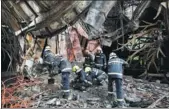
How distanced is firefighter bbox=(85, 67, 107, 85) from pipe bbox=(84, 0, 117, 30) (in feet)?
7.86

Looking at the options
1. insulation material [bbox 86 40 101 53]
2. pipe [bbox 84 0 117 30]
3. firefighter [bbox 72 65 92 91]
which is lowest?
firefighter [bbox 72 65 92 91]

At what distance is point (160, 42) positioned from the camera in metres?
6.55

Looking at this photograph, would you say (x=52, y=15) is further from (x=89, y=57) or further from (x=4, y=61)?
(x=4, y=61)

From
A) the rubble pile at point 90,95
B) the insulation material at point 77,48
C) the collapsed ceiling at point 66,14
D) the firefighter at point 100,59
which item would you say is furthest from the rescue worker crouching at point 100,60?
the collapsed ceiling at point 66,14

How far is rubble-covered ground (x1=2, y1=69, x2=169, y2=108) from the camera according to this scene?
6301 mm

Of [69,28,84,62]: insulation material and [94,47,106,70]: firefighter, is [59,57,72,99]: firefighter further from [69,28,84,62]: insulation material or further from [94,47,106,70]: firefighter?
[94,47,106,70]: firefighter

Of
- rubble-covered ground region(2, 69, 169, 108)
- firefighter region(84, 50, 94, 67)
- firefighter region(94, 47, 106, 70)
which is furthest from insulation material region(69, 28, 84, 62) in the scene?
rubble-covered ground region(2, 69, 169, 108)

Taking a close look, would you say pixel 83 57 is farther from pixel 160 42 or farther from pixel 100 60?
pixel 160 42

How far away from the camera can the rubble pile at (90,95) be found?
244 inches

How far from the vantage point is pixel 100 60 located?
255 inches

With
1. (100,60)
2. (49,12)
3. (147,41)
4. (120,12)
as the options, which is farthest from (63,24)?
(147,41)

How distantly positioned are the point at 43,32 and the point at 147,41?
215 centimetres

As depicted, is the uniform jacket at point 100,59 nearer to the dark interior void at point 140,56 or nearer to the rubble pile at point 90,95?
the dark interior void at point 140,56

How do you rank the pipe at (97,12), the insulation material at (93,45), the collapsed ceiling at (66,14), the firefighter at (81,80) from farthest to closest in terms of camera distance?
the firefighter at (81,80), the insulation material at (93,45), the collapsed ceiling at (66,14), the pipe at (97,12)
